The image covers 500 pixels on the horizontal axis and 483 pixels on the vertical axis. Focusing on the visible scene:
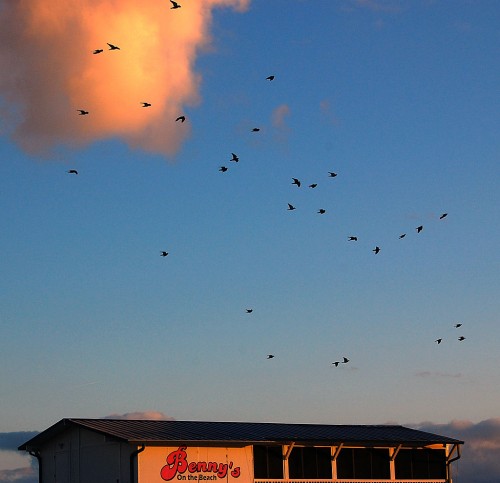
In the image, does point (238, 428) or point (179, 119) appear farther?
point (238, 428)

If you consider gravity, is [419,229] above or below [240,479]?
above

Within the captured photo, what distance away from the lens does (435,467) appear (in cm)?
5706

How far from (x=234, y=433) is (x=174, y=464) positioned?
4.70m

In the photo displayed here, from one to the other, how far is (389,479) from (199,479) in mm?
11454

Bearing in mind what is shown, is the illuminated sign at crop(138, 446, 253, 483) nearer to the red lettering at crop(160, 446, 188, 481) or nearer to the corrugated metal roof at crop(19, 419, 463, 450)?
the red lettering at crop(160, 446, 188, 481)

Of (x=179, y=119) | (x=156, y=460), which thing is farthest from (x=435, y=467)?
(x=179, y=119)

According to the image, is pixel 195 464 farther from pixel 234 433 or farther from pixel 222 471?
pixel 234 433

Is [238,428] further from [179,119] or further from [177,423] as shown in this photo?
[179,119]

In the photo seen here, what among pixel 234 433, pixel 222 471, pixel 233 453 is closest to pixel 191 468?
pixel 222 471

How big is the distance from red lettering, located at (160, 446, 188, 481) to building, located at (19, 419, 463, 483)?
0.05 metres

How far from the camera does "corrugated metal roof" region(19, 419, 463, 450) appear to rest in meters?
49.1

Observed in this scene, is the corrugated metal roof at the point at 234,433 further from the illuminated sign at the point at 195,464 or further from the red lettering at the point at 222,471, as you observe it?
the red lettering at the point at 222,471

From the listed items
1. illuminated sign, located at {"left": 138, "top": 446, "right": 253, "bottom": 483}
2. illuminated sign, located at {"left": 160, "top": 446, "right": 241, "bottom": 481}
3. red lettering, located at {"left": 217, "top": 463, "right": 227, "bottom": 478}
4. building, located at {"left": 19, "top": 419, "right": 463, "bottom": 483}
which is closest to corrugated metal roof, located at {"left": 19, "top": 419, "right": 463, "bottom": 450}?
building, located at {"left": 19, "top": 419, "right": 463, "bottom": 483}

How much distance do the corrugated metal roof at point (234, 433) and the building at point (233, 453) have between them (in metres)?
0.05
